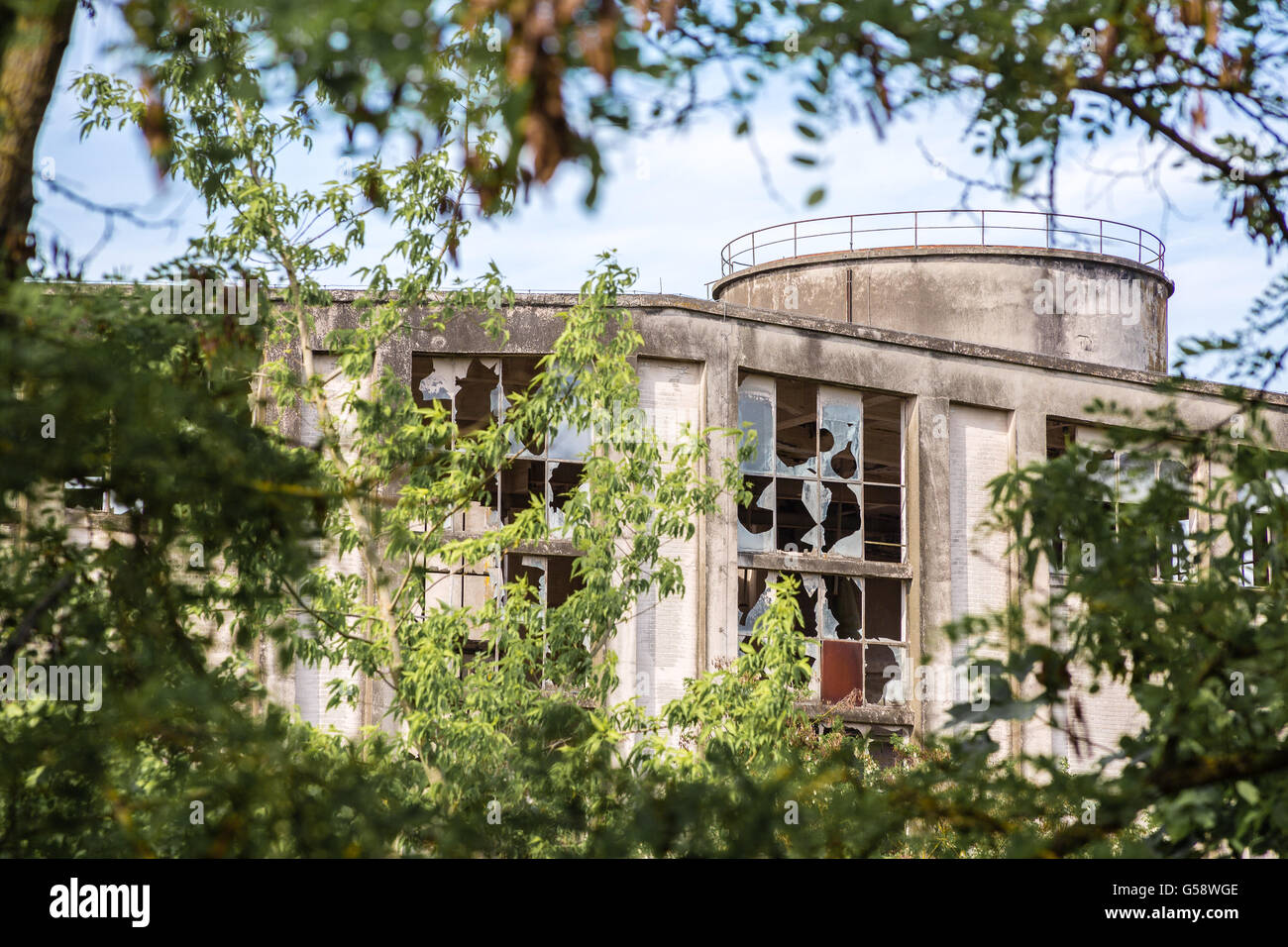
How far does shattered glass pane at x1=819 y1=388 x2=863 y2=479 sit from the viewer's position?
60.6 feet

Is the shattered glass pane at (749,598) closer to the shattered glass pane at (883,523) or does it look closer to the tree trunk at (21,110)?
the shattered glass pane at (883,523)

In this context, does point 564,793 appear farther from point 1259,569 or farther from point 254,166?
point 254,166

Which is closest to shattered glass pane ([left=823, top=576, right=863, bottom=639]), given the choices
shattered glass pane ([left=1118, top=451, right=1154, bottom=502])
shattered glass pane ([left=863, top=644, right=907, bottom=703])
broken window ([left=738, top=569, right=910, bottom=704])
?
broken window ([left=738, top=569, right=910, bottom=704])

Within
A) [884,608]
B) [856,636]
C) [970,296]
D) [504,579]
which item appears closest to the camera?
[504,579]

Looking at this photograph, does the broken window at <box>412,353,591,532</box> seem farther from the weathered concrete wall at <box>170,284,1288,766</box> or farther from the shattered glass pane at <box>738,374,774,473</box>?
the shattered glass pane at <box>738,374,774,473</box>

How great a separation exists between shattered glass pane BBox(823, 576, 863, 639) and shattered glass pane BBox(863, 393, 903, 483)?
1677 millimetres

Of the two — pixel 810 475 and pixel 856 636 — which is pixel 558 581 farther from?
pixel 856 636

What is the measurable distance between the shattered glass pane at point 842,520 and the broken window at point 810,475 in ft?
0.05

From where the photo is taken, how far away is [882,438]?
2111 cm

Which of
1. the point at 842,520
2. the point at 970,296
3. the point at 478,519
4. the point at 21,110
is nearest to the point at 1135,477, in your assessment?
the point at 21,110

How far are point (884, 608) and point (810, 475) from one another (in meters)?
2.26
